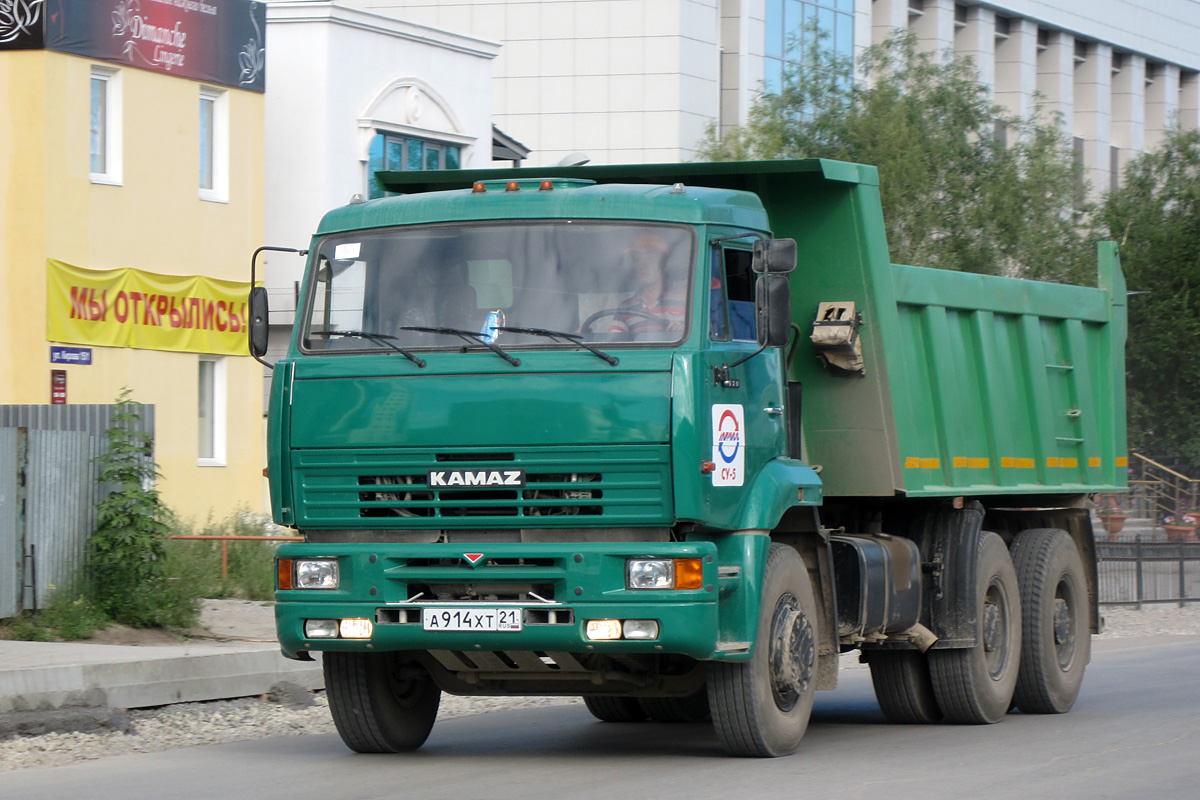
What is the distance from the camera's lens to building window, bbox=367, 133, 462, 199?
30578mm

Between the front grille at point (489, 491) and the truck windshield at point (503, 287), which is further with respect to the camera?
the truck windshield at point (503, 287)

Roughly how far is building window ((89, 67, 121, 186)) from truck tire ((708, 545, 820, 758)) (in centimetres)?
1747

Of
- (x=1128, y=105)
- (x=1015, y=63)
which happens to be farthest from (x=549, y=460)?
(x=1128, y=105)

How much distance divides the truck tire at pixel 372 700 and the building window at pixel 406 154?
20321 millimetres

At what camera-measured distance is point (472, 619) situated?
351 inches

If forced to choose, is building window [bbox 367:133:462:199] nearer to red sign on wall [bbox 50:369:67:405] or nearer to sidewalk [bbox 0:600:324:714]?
red sign on wall [bbox 50:369:67:405]

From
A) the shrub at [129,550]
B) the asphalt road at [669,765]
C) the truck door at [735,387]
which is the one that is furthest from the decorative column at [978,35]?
the truck door at [735,387]

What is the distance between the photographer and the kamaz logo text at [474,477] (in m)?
8.91

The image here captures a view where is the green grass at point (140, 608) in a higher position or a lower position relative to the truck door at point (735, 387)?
lower

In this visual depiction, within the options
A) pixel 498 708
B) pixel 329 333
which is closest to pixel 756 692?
pixel 329 333

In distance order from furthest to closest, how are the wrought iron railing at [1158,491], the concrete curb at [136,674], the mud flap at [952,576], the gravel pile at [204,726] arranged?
the wrought iron railing at [1158,491], the mud flap at [952,576], the concrete curb at [136,674], the gravel pile at [204,726]

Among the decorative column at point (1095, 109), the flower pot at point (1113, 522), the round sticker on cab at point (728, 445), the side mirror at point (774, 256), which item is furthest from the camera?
the decorative column at point (1095, 109)

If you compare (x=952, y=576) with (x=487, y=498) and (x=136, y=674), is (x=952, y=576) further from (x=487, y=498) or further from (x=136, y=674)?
(x=136, y=674)

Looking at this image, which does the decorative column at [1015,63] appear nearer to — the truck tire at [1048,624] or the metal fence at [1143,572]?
the metal fence at [1143,572]
